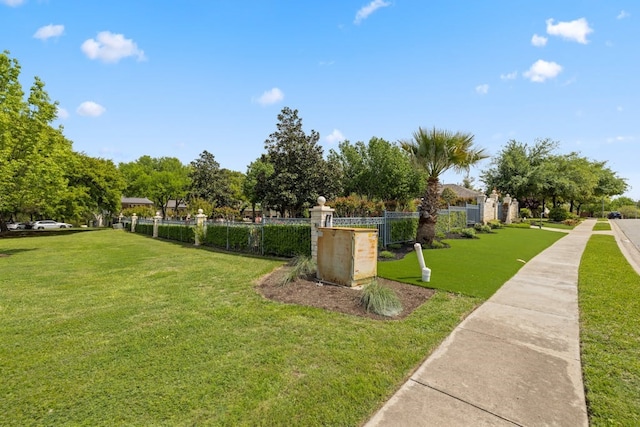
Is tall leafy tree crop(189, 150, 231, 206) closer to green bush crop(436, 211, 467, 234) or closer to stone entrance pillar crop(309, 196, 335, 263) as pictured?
green bush crop(436, 211, 467, 234)

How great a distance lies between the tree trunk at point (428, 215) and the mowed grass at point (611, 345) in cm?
520

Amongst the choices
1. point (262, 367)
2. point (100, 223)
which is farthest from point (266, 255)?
point (100, 223)

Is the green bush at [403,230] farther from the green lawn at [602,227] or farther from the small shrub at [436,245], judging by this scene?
the green lawn at [602,227]

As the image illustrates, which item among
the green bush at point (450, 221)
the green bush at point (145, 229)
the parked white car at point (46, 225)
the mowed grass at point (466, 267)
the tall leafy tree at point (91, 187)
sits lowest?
the parked white car at point (46, 225)

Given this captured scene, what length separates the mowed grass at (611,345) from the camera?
2.67m

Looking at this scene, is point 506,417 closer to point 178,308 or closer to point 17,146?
point 178,308

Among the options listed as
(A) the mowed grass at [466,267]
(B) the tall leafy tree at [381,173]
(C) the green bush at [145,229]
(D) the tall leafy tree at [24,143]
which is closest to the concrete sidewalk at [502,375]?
(A) the mowed grass at [466,267]

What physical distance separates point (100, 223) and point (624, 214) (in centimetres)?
9159

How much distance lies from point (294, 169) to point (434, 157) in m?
16.2

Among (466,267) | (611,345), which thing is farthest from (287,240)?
(611,345)

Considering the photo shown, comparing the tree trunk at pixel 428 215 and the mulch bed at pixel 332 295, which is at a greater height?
the tree trunk at pixel 428 215

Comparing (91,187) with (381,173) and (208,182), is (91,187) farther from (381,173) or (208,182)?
(381,173)

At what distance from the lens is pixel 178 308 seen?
540 centimetres

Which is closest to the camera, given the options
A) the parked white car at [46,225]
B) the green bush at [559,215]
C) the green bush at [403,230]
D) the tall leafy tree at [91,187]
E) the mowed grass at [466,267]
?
the mowed grass at [466,267]
